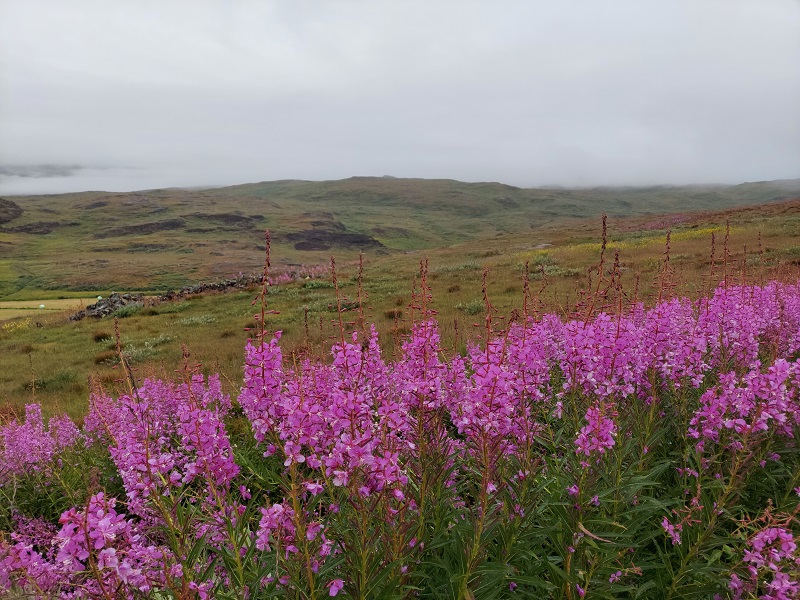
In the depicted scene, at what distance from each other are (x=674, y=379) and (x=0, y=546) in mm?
5487

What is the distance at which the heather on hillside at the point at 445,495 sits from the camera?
251 cm

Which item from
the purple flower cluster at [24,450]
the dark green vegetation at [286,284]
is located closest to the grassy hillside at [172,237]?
the dark green vegetation at [286,284]

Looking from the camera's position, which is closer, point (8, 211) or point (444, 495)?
point (444, 495)

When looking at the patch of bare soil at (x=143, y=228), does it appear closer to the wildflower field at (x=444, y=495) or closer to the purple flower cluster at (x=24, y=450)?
the purple flower cluster at (x=24, y=450)

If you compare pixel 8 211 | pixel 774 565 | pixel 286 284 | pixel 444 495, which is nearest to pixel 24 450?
pixel 444 495

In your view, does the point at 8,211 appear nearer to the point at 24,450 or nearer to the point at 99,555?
the point at 24,450

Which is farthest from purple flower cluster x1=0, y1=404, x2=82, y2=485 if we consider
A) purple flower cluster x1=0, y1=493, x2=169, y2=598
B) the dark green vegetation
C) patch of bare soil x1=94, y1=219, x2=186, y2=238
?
patch of bare soil x1=94, y1=219, x2=186, y2=238

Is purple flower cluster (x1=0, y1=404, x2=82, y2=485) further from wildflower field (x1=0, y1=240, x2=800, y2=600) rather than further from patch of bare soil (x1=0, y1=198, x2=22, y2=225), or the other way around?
patch of bare soil (x1=0, y1=198, x2=22, y2=225)

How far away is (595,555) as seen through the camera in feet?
10.2

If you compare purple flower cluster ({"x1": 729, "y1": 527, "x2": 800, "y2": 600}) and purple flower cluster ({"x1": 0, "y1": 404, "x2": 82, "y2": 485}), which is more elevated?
purple flower cluster ({"x1": 729, "y1": 527, "x2": 800, "y2": 600})

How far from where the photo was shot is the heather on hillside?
2512mm

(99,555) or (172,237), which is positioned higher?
(172,237)

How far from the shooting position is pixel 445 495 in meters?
3.22

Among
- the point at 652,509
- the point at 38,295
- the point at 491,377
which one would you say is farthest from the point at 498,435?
the point at 38,295
